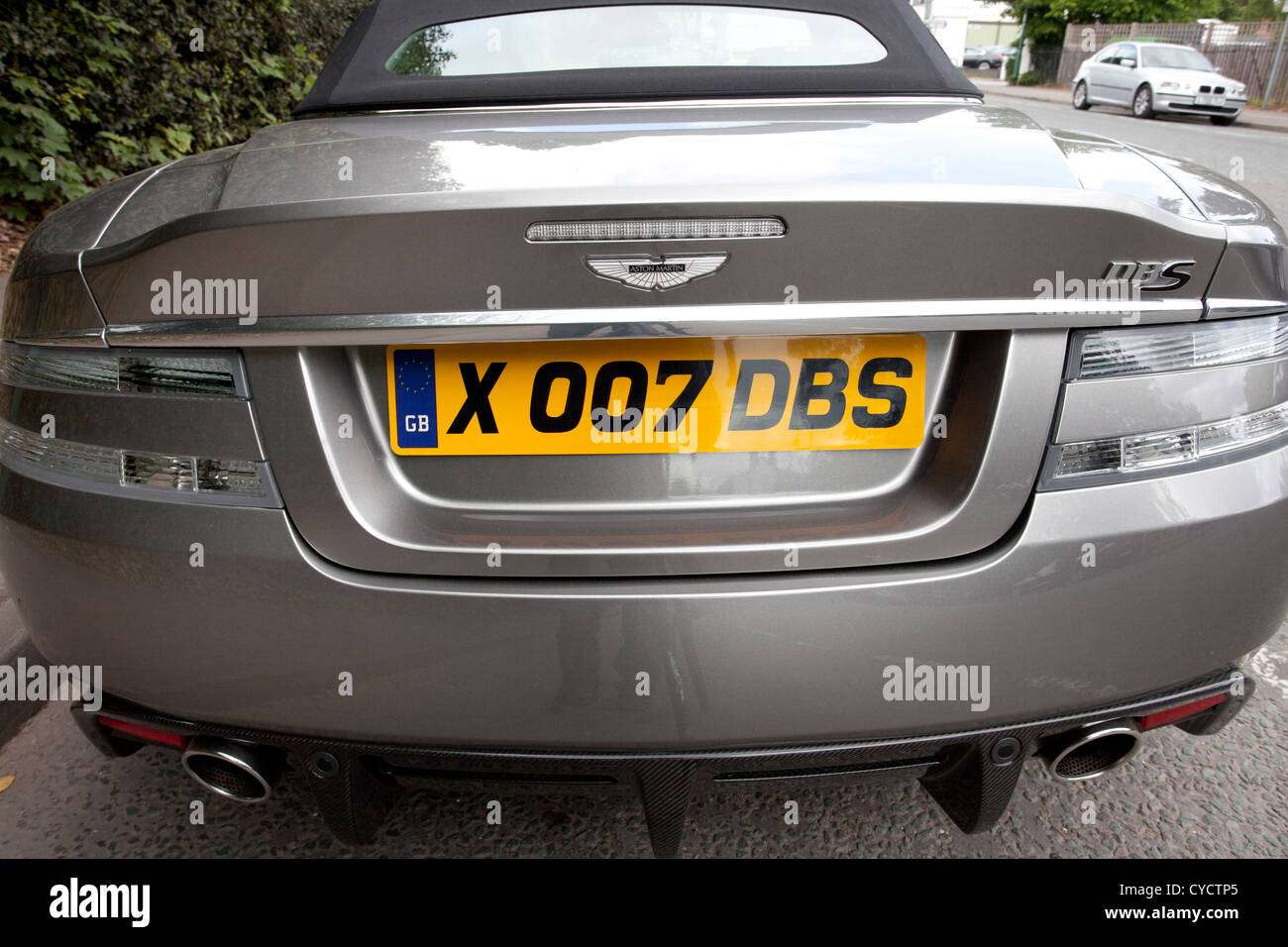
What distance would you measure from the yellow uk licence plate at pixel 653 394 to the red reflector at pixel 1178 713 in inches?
26.2

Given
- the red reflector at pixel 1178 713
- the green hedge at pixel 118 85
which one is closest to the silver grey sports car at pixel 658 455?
the red reflector at pixel 1178 713

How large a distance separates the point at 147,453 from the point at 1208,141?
18.6m

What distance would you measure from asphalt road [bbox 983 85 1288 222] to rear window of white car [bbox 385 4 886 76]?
6.77m

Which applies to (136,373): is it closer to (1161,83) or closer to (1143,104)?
(1161,83)

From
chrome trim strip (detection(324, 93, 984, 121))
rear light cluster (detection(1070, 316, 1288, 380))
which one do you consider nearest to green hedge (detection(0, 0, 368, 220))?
chrome trim strip (detection(324, 93, 984, 121))

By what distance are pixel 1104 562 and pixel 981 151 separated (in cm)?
63

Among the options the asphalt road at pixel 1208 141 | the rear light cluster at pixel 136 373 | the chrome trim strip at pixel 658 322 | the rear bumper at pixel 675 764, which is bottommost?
the rear bumper at pixel 675 764

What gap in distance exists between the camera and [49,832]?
1.89m

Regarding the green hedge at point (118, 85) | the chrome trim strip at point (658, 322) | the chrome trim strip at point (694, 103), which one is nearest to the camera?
the chrome trim strip at point (658, 322)

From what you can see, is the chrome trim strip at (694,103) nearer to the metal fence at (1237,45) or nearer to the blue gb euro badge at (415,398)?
the blue gb euro badge at (415,398)

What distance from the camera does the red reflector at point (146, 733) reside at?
147 cm

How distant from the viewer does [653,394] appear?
1.27 m
